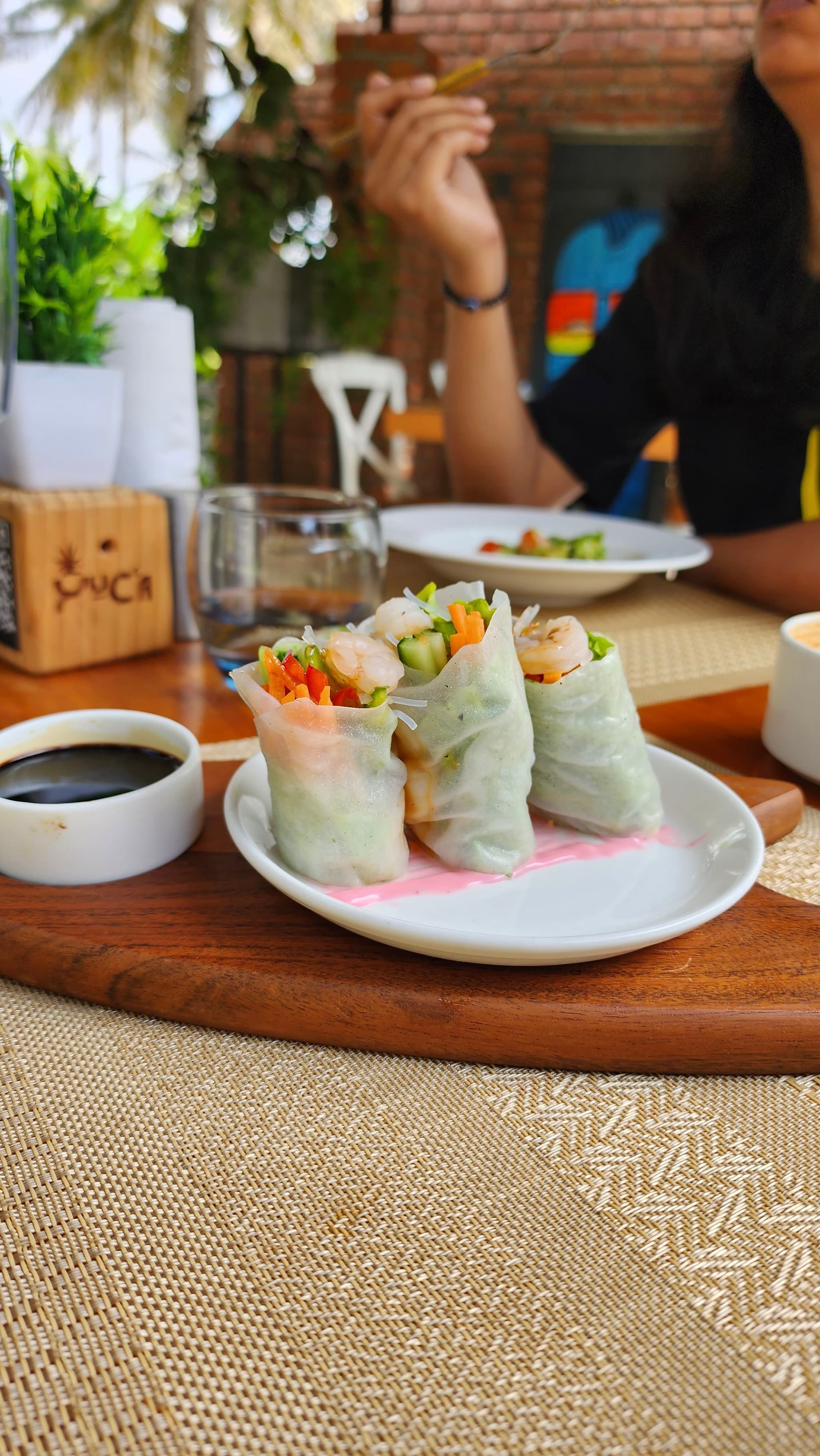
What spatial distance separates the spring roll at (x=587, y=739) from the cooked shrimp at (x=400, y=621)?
0.29 ft

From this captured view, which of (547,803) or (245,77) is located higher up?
(245,77)

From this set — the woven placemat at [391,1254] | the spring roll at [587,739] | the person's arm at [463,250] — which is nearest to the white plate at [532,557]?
the person's arm at [463,250]

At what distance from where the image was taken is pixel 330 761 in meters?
0.64

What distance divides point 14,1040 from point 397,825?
0.27 meters

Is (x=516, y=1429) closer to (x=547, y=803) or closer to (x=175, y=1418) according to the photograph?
(x=175, y=1418)

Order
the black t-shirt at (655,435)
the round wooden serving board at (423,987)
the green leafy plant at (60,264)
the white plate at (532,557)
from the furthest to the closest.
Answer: the black t-shirt at (655,435), the white plate at (532,557), the green leafy plant at (60,264), the round wooden serving board at (423,987)

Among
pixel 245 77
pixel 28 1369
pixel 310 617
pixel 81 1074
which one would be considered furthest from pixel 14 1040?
pixel 245 77

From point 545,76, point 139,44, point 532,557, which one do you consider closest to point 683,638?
point 532,557

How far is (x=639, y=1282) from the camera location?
Result: 0.44 m

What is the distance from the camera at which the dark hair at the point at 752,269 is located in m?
1.71

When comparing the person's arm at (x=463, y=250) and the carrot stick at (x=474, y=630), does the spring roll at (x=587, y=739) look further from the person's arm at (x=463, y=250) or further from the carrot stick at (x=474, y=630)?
the person's arm at (x=463, y=250)

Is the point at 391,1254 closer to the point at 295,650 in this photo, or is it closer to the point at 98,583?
the point at 295,650

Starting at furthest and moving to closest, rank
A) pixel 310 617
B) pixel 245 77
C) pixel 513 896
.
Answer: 1. pixel 245 77
2. pixel 310 617
3. pixel 513 896

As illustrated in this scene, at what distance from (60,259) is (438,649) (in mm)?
687
